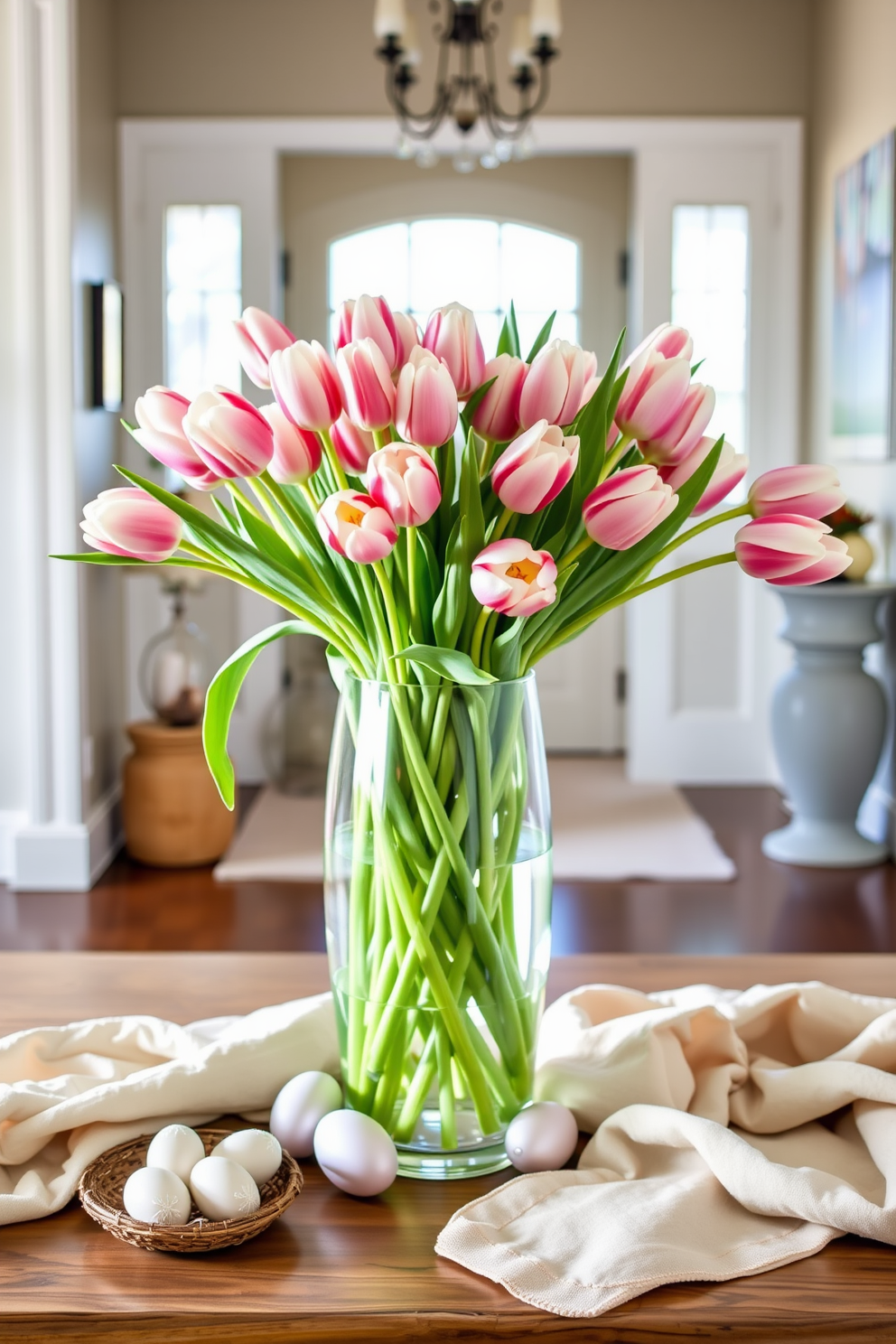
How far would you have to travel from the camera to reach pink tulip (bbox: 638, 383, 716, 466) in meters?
0.83

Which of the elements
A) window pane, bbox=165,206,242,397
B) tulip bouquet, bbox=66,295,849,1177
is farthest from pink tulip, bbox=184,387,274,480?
window pane, bbox=165,206,242,397

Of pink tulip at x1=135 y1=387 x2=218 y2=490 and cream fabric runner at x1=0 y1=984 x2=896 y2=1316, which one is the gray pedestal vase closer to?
cream fabric runner at x1=0 y1=984 x2=896 y2=1316

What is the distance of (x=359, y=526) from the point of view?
2.44 ft

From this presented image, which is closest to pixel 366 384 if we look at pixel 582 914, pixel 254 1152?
pixel 254 1152

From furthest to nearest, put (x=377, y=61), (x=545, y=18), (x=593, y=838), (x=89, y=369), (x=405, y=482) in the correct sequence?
(x=377, y=61)
(x=593, y=838)
(x=89, y=369)
(x=545, y=18)
(x=405, y=482)

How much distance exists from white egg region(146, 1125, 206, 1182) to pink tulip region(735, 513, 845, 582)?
463mm

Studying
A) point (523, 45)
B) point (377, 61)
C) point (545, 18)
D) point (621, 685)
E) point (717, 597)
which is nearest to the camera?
point (545, 18)

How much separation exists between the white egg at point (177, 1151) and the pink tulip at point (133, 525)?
34 cm

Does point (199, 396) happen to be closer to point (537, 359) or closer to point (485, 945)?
point (537, 359)

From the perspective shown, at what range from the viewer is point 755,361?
545 centimetres

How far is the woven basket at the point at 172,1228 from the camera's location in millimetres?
759

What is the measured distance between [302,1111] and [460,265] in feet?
18.1

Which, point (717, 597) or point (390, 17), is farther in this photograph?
point (717, 597)

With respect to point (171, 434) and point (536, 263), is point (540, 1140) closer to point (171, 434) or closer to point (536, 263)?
point (171, 434)
